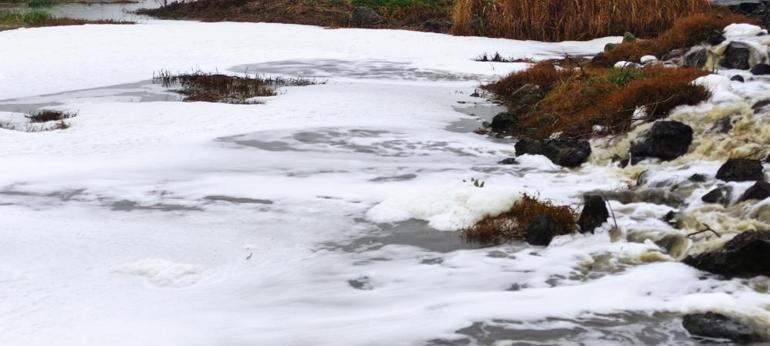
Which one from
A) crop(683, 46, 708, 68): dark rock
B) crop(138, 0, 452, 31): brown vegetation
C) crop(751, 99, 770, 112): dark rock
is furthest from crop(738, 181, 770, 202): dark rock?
crop(138, 0, 452, 31): brown vegetation

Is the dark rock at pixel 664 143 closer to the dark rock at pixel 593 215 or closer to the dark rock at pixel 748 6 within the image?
the dark rock at pixel 593 215

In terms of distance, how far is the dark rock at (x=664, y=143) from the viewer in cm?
942

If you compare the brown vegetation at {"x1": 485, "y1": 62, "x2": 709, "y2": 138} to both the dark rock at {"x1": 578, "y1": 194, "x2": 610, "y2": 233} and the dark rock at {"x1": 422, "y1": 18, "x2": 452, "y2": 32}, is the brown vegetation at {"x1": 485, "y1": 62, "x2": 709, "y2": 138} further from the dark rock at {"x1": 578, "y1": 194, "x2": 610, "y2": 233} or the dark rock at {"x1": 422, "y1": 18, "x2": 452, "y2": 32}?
the dark rock at {"x1": 422, "y1": 18, "x2": 452, "y2": 32}

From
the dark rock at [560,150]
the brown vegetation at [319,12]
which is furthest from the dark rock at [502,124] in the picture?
the brown vegetation at [319,12]

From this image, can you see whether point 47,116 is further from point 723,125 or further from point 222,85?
point 723,125

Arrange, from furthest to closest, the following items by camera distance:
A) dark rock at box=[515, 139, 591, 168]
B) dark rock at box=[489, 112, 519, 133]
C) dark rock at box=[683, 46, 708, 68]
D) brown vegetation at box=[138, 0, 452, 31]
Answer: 1. brown vegetation at box=[138, 0, 452, 31]
2. dark rock at box=[683, 46, 708, 68]
3. dark rock at box=[489, 112, 519, 133]
4. dark rock at box=[515, 139, 591, 168]

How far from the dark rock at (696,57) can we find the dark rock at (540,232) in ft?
26.2

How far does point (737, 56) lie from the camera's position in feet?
43.5

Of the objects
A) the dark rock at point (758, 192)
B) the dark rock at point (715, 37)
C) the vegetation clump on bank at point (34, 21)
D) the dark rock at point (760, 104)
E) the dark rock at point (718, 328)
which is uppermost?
the vegetation clump on bank at point (34, 21)

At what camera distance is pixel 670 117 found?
1052cm

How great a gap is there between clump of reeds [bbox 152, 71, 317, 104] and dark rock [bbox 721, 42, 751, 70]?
7.41m

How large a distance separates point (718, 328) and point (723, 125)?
17.8ft

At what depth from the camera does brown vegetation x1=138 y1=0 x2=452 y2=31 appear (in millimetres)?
31016

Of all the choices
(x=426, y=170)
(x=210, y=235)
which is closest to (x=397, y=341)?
(x=210, y=235)
